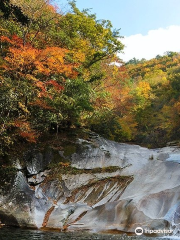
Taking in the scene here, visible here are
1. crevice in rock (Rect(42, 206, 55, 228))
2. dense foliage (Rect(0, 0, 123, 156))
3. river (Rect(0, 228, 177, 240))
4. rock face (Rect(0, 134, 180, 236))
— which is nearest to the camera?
river (Rect(0, 228, 177, 240))

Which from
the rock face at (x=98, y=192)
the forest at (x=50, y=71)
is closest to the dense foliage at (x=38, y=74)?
the forest at (x=50, y=71)

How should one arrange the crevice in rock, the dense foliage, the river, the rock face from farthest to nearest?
1. the dense foliage
2. the crevice in rock
3. the rock face
4. the river

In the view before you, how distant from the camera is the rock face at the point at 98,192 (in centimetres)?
930

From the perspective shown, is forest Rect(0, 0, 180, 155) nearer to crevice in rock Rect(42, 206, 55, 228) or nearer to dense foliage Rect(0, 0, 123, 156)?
dense foliage Rect(0, 0, 123, 156)

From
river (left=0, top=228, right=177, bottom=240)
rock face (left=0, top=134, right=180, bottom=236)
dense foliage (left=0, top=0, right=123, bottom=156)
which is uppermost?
dense foliage (left=0, top=0, right=123, bottom=156)

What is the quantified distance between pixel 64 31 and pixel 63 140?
354 inches

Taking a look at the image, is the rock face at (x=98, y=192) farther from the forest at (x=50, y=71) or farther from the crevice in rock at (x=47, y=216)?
the forest at (x=50, y=71)

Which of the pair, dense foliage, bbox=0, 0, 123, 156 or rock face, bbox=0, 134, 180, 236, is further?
dense foliage, bbox=0, 0, 123, 156

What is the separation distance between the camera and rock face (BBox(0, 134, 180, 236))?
9.30m

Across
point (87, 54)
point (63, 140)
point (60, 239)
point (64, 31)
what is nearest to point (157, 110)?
point (87, 54)

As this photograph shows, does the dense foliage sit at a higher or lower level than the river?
higher

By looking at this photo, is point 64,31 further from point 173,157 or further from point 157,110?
point 157,110

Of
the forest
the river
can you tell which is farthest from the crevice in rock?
the forest

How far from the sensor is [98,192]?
1220 cm
